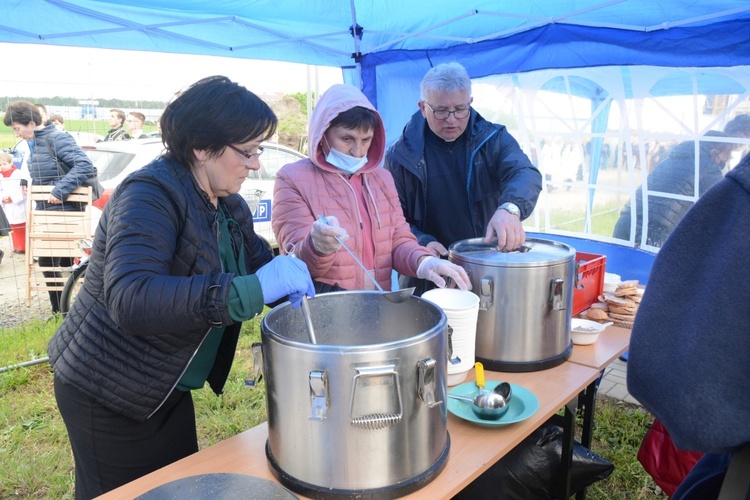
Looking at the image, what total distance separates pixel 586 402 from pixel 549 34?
91.4 inches

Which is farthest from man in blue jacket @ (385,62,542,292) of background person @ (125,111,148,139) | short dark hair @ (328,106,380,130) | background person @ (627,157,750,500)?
background person @ (125,111,148,139)

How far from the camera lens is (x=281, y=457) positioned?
117 centimetres

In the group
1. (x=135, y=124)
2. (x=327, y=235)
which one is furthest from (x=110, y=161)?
(x=327, y=235)

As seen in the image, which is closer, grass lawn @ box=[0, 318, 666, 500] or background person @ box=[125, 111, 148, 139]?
grass lawn @ box=[0, 318, 666, 500]

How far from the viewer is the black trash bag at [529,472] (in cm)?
196

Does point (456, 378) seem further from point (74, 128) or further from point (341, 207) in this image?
point (74, 128)

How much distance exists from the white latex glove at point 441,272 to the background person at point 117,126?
573 centimetres

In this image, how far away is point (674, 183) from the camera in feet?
15.1

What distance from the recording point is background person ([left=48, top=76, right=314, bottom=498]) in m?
1.17

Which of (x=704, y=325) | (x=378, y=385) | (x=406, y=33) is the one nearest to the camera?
(x=704, y=325)

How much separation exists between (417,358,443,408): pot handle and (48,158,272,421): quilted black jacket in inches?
15.3

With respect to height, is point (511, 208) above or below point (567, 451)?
above

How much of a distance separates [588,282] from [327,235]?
1.35 m

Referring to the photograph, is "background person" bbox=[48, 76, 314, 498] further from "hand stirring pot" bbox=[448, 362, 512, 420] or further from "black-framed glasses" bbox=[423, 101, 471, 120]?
"black-framed glasses" bbox=[423, 101, 471, 120]
